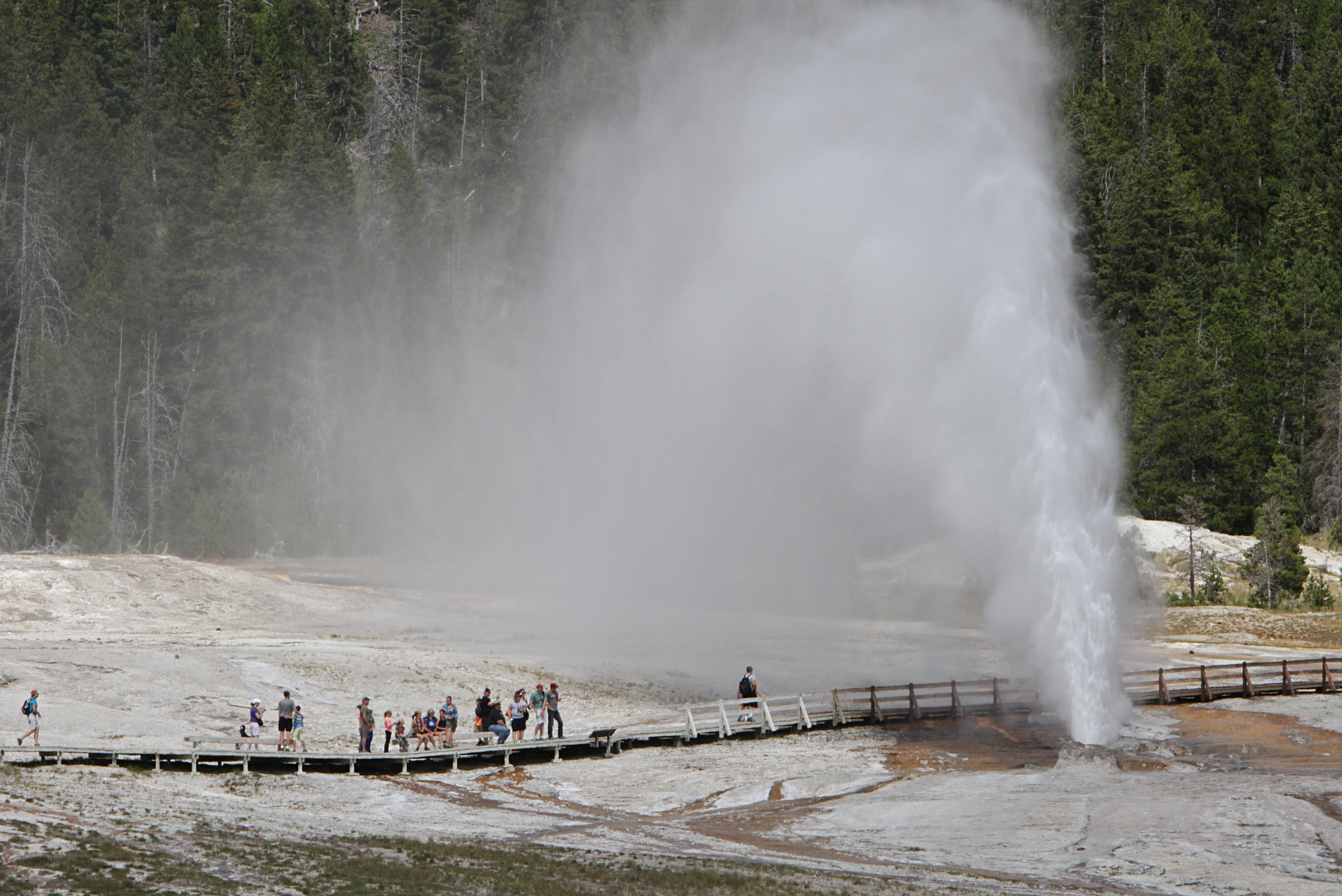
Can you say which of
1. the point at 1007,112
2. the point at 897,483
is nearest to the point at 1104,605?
the point at 1007,112

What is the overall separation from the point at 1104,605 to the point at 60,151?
7997 cm

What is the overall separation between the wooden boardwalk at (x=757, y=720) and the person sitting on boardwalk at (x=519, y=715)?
0.62 m

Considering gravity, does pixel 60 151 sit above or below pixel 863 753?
above

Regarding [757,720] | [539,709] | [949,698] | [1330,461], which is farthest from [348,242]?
[757,720]

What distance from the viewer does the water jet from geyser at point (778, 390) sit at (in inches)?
1320

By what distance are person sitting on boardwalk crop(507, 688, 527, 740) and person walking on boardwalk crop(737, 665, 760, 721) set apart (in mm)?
5099

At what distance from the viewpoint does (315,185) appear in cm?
9144

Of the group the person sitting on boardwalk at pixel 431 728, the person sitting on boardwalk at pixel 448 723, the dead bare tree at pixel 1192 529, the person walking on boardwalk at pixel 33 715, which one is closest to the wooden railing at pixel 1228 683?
the person sitting on boardwalk at pixel 448 723

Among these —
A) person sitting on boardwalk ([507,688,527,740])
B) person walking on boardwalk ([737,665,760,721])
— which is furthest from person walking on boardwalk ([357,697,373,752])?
person walking on boardwalk ([737,665,760,721])

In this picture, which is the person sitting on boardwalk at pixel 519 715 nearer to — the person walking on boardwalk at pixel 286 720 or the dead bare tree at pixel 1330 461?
the person walking on boardwalk at pixel 286 720

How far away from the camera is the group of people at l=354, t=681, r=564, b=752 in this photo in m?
27.7

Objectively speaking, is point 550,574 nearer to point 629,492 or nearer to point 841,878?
point 629,492

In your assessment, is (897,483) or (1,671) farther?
(897,483)

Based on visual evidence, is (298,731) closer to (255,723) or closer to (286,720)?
(286,720)
